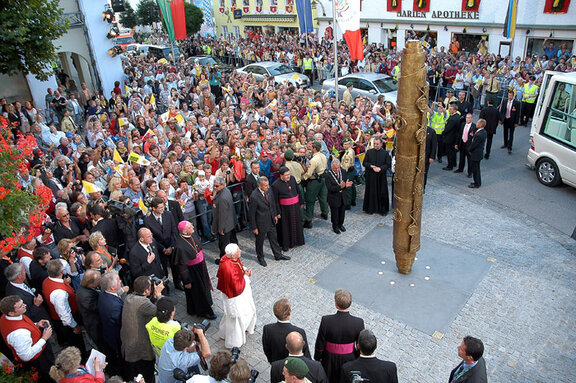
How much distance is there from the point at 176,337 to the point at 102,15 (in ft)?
58.5

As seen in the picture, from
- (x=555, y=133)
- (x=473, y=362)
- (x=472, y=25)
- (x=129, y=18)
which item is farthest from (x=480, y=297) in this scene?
(x=129, y=18)

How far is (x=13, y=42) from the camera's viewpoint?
8.96 m

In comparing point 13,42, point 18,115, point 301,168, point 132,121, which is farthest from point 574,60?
point 18,115

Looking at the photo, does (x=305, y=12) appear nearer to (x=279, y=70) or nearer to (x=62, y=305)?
(x=279, y=70)

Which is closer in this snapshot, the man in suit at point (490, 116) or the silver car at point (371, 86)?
the man in suit at point (490, 116)

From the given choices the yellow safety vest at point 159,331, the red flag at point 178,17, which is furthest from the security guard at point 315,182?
the red flag at point 178,17

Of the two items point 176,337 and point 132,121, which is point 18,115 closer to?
point 132,121

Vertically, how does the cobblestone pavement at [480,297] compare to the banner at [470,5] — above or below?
below

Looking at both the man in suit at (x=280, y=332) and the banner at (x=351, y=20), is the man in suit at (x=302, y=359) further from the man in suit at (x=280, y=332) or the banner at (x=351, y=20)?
the banner at (x=351, y=20)

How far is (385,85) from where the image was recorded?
17.1m

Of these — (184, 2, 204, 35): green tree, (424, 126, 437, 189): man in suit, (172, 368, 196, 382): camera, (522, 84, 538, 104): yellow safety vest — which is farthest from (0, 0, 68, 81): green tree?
(184, 2, 204, 35): green tree

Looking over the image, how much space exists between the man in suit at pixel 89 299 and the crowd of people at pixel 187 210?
16 mm

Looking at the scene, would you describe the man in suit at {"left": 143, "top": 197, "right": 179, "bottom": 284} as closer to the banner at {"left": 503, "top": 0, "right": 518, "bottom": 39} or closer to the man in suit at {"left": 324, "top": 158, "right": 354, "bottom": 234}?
the man in suit at {"left": 324, "top": 158, "right": 354, "bottom": 234}

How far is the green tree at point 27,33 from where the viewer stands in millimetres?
8423
